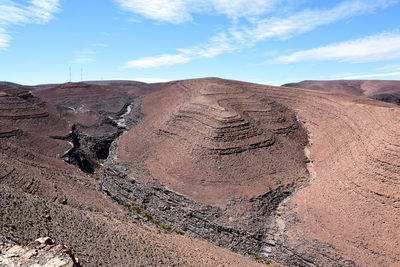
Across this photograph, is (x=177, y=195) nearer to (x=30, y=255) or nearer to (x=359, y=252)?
(x=359, y=252)

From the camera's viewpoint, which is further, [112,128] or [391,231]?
[112,128]

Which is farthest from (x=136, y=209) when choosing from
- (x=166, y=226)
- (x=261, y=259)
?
(x=261, y=259)

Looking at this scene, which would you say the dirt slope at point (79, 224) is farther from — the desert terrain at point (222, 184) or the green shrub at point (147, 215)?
the green shrub at point (147, 215)

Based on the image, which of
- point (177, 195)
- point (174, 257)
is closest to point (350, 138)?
point (177, 195)

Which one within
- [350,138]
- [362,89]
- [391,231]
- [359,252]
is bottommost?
[359,252]

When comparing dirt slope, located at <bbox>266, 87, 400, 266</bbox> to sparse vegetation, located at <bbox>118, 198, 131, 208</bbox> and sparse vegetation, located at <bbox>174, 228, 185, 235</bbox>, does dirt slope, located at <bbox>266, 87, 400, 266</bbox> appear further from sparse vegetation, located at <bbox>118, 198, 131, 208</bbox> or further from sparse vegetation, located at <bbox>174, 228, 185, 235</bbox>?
sparse vegetation, located at <bbox>118, 198, 131, 208</bbox>

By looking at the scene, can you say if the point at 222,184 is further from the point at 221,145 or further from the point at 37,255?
the point at 37,255

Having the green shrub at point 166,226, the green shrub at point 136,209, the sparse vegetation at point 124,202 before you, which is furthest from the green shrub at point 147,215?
the sparse vegetation at point 124,202
